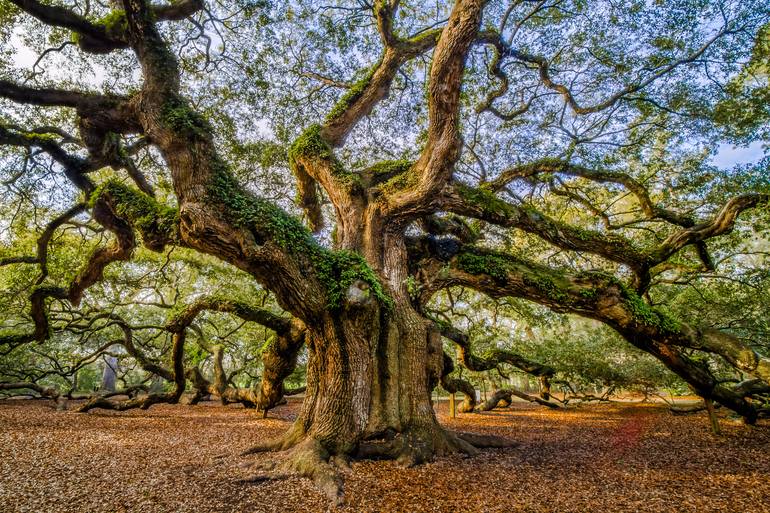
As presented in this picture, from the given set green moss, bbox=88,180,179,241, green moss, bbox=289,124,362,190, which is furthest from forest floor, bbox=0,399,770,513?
green moss, bbox=289,124,362,190

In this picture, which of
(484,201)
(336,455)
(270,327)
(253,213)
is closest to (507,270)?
(484,201)

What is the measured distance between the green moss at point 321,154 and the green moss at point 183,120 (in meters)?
2.10

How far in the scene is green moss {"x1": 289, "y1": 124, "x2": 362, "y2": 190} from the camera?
23.4 feet

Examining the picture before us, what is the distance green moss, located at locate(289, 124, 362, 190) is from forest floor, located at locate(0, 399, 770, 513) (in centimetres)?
490

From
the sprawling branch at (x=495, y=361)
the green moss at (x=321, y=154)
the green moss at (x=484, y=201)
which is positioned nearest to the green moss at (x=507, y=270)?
the green moss at (x=484, y=201)

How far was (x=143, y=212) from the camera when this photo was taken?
5.25 metres

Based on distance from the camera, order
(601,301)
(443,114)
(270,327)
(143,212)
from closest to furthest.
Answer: (143,212) < (443,114) < (601,301) < (270,327)

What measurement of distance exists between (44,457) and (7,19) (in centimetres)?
829

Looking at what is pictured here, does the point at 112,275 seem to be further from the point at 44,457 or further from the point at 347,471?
the point at 347,471

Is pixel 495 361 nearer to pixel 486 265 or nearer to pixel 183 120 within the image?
pixel 486 265

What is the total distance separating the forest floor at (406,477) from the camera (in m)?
3.47

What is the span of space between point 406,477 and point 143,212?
5161 mm

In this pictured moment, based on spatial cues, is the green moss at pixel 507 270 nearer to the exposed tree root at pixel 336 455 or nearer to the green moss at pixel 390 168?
the green moss at pixel 390 168

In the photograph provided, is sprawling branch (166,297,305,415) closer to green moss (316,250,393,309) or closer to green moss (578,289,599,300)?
green moss (316,250,393,309)
